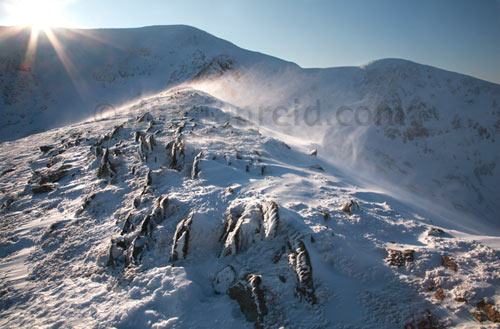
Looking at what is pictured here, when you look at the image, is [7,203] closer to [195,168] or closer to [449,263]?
Answer: [195,168]

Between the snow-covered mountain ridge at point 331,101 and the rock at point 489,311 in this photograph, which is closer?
the rock at point 489,311

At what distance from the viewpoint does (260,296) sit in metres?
5.31

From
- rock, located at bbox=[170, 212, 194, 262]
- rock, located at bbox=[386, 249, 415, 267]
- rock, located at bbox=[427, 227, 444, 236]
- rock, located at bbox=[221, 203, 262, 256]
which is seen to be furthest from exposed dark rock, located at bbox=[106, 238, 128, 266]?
rock, located at bbox=[427, 227, 444, 236]

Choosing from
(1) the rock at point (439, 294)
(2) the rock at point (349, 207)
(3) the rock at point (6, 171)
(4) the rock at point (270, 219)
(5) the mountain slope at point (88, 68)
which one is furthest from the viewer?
(5) the mountain slope at point (88, 68)

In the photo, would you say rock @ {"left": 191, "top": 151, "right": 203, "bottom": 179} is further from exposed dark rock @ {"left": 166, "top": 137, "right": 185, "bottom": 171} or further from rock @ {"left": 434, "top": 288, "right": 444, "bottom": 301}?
rock @ {"left": 434, "top": 288, "right": 444, "bottom": 301}

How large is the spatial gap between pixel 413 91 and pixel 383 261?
2820 centimetres

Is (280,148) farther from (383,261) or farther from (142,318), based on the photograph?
(142,318)

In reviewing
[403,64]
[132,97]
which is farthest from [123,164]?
[403,64]

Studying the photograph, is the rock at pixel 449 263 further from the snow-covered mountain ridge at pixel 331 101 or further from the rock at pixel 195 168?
the snow-covered mountain ridge at pixel 331 101

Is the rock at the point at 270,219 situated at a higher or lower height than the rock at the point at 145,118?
lower

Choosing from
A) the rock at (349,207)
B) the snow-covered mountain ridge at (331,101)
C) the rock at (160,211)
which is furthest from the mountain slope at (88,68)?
the rock at (349,207)

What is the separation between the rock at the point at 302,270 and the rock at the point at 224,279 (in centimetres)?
154

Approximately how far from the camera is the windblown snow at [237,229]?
5.07 metres

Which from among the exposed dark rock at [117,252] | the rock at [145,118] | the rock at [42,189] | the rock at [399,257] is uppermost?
the rock at [145,118]
